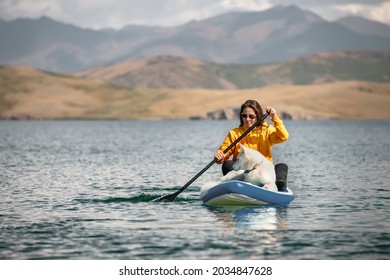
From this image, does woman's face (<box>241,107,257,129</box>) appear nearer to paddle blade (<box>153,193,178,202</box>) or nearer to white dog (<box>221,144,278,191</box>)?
white dog (<box>221,144,278,191</box>)

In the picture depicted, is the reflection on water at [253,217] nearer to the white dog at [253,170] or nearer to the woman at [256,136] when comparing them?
the white dog at [253,170]

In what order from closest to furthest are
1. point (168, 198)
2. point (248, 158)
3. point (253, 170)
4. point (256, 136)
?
1. point (248, 158)
2. point (253, 170)
3. point (256, 136)
4. point (168, 198)

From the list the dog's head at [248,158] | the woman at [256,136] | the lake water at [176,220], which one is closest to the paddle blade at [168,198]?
the lake water at [176,220]

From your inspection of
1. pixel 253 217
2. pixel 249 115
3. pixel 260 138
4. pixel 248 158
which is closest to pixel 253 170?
pixel 248 158

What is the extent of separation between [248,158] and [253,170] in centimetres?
53

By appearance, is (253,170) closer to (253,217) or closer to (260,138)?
(260,138)

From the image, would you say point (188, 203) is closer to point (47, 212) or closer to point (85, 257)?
point (47, 212)

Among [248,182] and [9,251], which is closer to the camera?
[9,251]

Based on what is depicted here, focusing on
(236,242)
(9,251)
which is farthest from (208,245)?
(9,251)

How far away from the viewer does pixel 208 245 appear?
52.1ft

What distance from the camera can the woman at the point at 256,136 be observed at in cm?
1925

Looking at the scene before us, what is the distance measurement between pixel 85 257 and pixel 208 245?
2.49 metres

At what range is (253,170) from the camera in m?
19.7

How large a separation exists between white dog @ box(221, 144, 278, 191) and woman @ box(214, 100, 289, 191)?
0.32 meters
